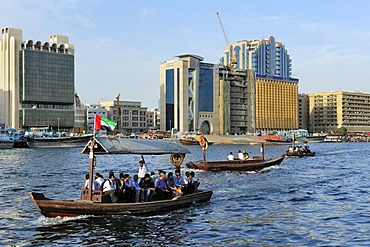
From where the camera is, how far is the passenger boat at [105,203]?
2412 centimetres

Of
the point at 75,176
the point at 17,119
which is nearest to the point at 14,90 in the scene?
the point at 17,119

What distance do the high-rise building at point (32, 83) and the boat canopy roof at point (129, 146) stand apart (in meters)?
150

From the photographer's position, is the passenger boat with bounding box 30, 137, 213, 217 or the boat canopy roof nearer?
the passenger boat with bounding box 30, 137, 213, 217

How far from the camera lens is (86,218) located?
24.8 meters

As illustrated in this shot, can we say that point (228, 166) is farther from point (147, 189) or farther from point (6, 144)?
point (6, 144)

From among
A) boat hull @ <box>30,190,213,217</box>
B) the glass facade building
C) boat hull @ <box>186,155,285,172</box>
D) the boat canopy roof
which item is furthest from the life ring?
the glass facade building

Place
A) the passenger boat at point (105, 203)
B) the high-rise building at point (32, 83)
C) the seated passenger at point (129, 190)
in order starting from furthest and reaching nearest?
the high-rise building at point (32, 83)
the seated passenger at point (129, 190)
the passenger boat at point (105, 203)

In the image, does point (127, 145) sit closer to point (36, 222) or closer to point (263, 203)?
point (36, 222)

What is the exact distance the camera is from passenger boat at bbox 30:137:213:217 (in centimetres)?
2412

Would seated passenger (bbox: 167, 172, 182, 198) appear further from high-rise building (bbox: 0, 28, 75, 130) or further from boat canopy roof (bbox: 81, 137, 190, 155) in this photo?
high-rise building (bbox: 0, 28, 75, 130)

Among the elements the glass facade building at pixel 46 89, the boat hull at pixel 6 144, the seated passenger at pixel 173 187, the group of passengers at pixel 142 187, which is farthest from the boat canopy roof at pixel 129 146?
the glass facade building at pixel 46 89

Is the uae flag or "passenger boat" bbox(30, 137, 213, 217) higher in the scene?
the uae flag

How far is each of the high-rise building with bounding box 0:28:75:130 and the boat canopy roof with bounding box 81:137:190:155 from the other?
150110mm

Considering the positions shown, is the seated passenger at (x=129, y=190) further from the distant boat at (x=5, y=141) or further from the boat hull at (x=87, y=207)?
the distant boat at (x=5, y=141)
